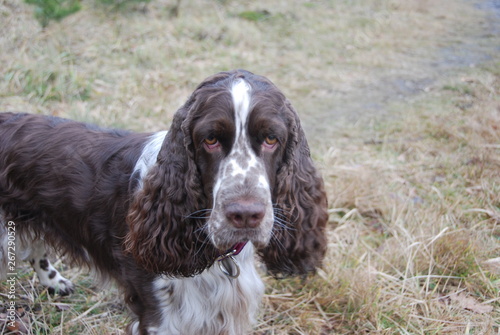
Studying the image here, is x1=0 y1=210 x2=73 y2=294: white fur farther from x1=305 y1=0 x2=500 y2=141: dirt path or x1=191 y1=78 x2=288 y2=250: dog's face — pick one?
x1=305 y1=0 x2=500 y2=141: dirt path

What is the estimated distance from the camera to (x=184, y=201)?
8.21ft

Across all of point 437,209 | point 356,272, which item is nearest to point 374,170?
point 437,209

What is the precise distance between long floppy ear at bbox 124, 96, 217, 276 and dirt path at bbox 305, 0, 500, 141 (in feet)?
11.6

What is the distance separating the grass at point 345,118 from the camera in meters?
3.30

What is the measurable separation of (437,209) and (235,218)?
8.57 feet

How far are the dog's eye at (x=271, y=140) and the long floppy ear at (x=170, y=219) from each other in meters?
0.40

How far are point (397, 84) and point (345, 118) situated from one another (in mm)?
1740

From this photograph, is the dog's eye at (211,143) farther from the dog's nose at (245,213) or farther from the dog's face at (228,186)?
the dog's nose at (245,213)

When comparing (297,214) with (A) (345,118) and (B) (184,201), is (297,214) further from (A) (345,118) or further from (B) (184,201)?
(A) (345,118)

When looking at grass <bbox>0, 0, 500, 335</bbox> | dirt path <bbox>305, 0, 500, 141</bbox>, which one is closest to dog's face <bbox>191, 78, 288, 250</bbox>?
grass <bbox>0, 0, 500, 335</bbox>

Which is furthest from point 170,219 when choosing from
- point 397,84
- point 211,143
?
point 397,84

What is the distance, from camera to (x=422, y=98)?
22.9 ft

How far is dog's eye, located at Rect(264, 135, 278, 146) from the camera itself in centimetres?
233

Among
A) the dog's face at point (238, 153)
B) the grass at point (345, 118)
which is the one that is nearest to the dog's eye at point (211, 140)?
the dog's face at point (238, 153)
